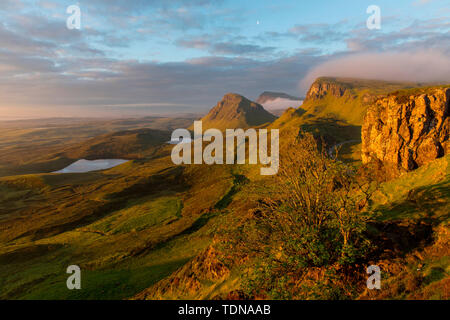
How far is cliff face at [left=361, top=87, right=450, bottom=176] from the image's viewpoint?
5084cm

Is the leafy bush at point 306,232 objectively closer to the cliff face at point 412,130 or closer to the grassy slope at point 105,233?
the grassy slope at point 105,233

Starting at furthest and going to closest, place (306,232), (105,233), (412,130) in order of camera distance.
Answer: (105,233) → (412,130) → (306,232)

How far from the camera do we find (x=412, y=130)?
55.1m

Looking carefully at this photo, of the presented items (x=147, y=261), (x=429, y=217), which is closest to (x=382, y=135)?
(x=429, y=217)

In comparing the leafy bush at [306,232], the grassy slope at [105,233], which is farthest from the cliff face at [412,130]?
the grassy slope at [105,233]

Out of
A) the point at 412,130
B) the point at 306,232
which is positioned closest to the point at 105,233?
the point at 306,232

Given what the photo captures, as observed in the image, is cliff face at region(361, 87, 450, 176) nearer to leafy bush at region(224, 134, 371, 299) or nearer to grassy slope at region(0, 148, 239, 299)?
leafy bush at region(224, 134, 371, 299)

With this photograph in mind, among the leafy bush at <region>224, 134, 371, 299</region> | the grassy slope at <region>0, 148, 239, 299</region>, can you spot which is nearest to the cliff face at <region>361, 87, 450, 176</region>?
the leafy bush at <region>224, 134, 371, 299</region>

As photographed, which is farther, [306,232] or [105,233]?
[105,233]

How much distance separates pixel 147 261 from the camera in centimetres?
4753

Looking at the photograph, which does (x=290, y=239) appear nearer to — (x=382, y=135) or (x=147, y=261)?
(x=147, y=261)

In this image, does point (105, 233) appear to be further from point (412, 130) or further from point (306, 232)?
point (412, 130)

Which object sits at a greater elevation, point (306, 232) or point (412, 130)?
A: point (412, 130)

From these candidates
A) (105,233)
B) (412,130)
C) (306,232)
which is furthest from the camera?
(105,233)
